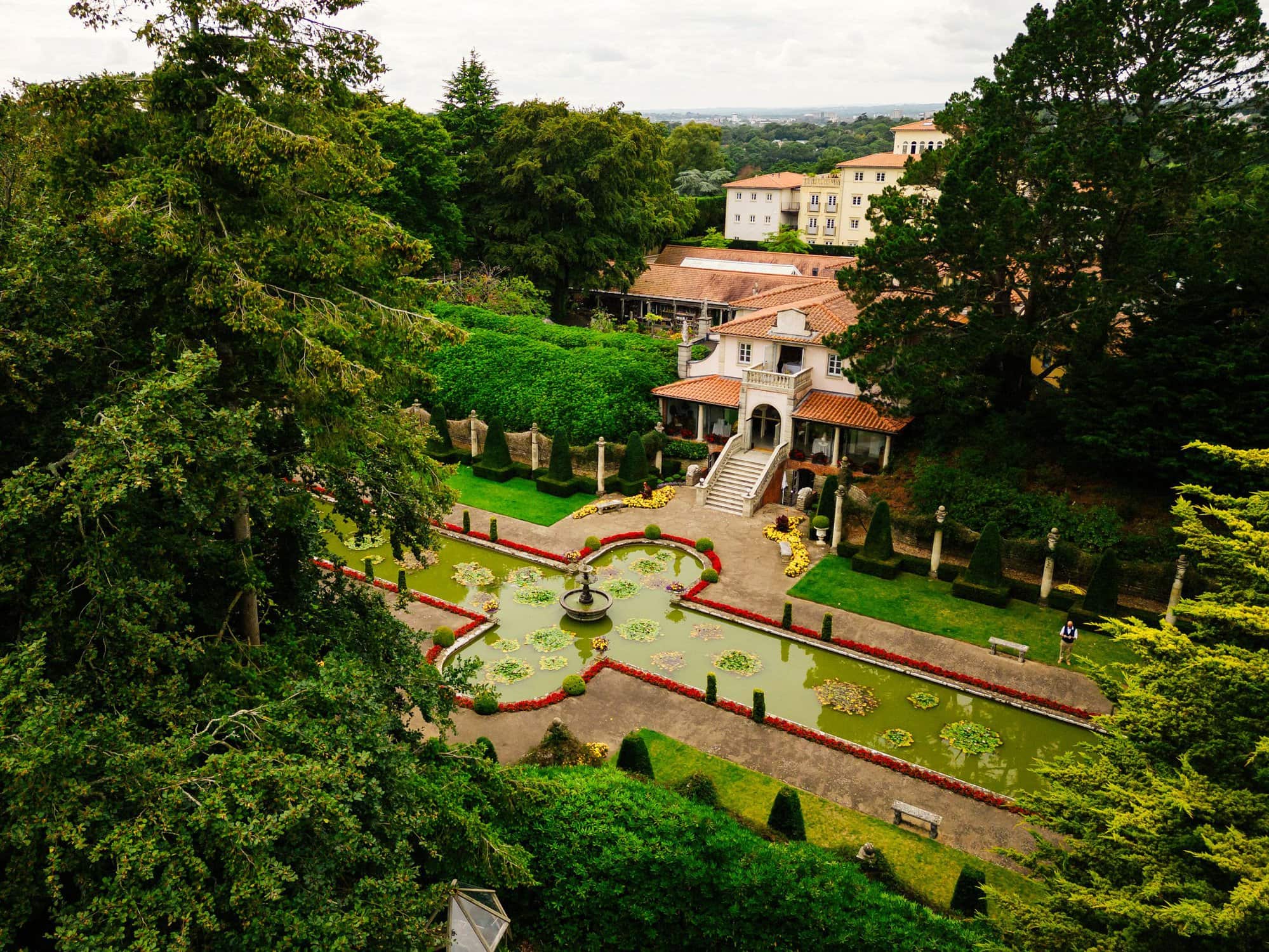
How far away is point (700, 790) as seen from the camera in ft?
55.3

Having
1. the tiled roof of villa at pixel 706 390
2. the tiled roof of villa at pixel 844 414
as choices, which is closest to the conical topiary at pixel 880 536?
the tiled roof of villa at pixel 844 414

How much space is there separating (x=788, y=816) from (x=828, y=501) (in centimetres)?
1629

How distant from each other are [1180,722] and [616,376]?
2771 centimetres

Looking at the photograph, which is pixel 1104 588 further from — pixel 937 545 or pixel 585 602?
pixel 585 602

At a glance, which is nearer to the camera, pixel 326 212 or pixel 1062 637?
pixel 326 212

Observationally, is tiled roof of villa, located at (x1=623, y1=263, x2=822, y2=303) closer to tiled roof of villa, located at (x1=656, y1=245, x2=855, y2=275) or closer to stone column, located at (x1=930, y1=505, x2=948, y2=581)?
tiled roof of villa, located at (x1=656, y1=245, x2=855, y2=275)

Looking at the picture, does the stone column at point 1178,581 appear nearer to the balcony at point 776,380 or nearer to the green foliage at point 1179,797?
the green foliage at point 1179,797

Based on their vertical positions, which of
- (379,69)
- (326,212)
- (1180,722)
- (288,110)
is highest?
(379,69)

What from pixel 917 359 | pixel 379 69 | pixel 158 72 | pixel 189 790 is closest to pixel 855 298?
pixel 917 359

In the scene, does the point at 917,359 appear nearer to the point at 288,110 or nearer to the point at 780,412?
the point at 780,412

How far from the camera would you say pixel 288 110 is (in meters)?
13.0

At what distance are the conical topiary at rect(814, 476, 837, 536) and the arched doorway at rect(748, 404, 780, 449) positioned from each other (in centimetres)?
441

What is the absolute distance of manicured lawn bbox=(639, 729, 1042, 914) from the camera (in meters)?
16.3

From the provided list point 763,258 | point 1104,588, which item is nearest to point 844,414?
point 1104,588
